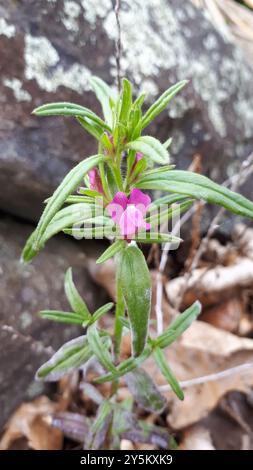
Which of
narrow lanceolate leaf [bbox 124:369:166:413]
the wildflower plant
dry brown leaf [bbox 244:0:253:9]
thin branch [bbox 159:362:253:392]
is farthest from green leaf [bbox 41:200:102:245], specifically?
dry brown leaf [bbox 244:0:253:9]

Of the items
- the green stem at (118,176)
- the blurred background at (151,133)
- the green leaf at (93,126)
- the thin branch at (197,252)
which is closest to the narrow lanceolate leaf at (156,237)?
the green stem at (118,176)

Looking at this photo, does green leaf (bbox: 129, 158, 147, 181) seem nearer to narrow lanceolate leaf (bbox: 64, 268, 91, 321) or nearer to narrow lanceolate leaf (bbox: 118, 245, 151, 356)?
narrow lanceolate leaf (bbox: 118, 245, 151, 356)

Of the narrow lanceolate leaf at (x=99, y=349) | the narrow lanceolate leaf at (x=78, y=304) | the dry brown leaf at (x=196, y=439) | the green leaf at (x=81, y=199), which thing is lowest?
the dry brown leaf at (x=196, y=439)

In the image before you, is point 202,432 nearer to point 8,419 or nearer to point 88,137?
point 8,419

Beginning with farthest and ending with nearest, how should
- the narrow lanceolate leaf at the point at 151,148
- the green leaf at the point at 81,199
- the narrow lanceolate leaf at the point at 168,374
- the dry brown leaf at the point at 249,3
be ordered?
the dry brown leaf at the point at 249,3
the narrow lanceolate leaf at the point at 168,374
the green leaf at the point at 81,199
the narrow lanceolate leaf at the point at 151,148

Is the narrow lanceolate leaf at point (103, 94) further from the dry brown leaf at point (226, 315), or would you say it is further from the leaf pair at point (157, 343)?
the dry brown leaf at point (226, 315)

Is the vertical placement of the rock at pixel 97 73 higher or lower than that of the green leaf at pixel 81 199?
higher

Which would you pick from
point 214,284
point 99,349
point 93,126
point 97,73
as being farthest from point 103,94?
point 214,284
